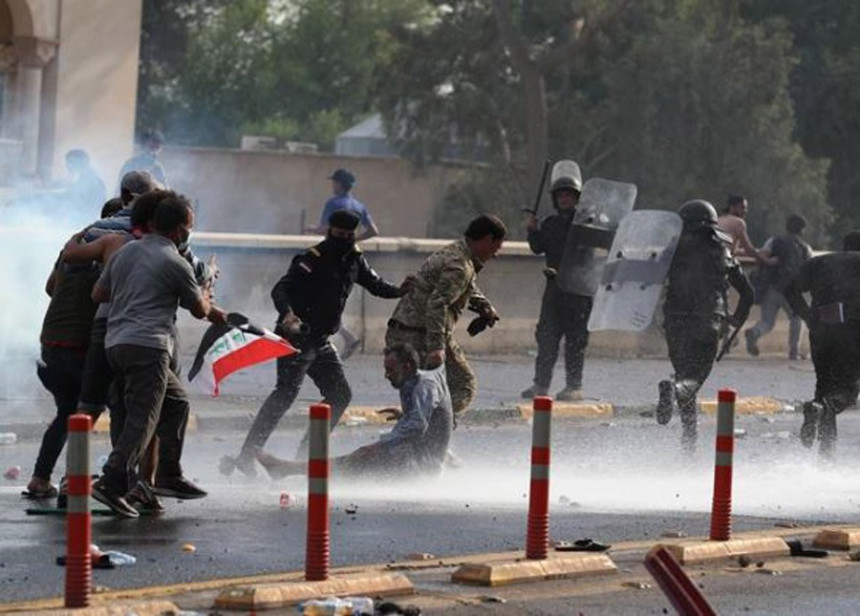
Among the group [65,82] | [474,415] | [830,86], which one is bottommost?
[474,415]

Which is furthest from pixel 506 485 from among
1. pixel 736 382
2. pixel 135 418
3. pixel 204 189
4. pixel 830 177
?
pixel 204 189

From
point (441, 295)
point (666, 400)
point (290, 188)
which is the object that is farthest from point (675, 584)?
point (290, 188)

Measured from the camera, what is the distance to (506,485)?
1380 centimetres

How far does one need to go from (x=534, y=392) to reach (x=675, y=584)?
12.3m

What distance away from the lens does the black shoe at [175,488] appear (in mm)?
11648

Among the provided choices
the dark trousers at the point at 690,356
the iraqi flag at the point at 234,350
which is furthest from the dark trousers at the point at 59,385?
the dark trousers at the point at 690,356

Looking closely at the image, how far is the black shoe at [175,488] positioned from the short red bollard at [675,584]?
5252mm

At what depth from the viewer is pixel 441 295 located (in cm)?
1346

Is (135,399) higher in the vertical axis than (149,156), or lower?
lower

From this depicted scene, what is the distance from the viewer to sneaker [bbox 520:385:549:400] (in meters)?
18.8

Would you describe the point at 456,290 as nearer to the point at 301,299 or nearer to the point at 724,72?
the point at 301,299

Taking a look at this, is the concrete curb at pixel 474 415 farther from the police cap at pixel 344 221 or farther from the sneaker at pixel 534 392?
the police cap at pixel 344 221

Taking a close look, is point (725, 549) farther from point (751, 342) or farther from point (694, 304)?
point (751, 342)

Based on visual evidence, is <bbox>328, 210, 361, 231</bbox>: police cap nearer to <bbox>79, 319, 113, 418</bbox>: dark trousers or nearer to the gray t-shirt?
<bbox>79, 319, 113, 418</bbox>: dark trousers
